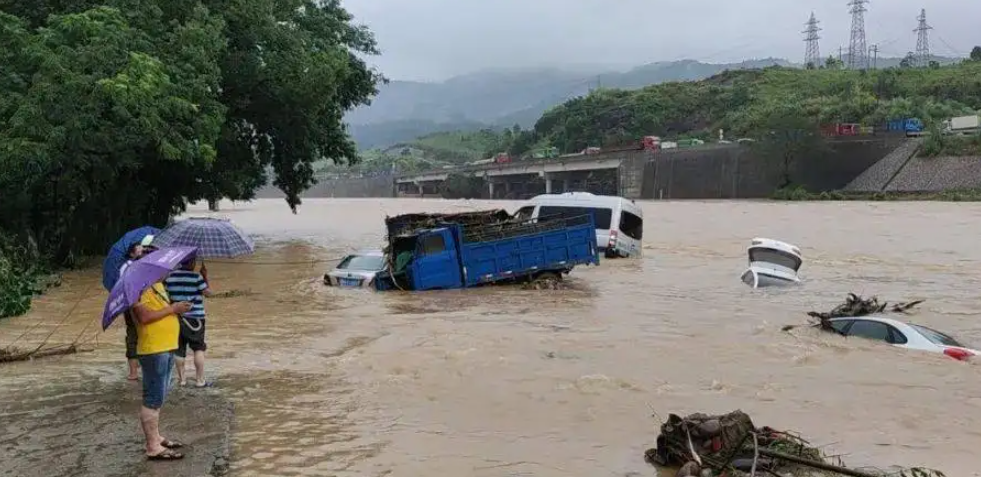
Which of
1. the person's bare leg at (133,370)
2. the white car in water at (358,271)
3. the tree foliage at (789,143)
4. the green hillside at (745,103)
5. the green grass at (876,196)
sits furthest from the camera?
the green hillside at (745,103)

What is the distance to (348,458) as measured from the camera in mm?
7289

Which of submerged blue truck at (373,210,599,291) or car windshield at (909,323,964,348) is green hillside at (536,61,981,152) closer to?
submerged blue truck at (373,210,599,291)

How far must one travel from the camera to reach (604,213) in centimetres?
2567

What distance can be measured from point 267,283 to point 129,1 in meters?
8.45

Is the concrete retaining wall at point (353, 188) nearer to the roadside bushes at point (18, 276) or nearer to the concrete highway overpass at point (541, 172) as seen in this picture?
the concrete highway overpass at point (541, 172)

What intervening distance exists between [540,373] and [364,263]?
1132 centimetres

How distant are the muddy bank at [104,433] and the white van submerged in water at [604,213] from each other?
16268 mm

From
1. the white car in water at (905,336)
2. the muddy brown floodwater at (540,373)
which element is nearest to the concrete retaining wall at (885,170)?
the muddy brown floodwater at (540,373)

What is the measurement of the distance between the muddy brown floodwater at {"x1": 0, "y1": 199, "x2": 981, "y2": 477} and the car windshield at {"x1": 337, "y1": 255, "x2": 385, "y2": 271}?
99 centimetres

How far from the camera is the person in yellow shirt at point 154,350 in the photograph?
6062 mm

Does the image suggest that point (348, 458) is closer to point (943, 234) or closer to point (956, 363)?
point (956, 363)

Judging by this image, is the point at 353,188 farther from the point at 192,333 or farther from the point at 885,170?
the point at 192,333

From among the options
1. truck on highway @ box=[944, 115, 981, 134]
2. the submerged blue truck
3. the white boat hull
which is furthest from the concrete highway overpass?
the submerged blue truck

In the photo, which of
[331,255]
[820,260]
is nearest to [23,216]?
[331,255]
